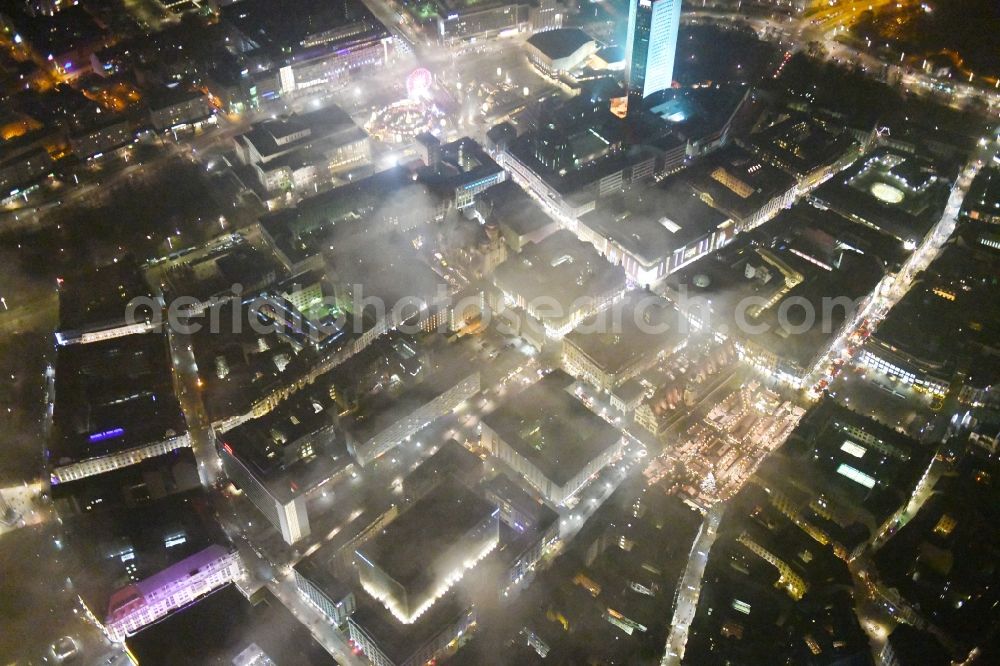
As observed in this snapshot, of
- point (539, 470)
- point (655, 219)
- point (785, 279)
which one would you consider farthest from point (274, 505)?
point (785, 279)

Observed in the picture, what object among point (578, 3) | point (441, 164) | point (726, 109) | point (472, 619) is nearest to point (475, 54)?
point (578, 3)

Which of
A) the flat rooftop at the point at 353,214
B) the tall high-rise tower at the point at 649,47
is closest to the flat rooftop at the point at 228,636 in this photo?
the flat rooftop at the point at 353,214

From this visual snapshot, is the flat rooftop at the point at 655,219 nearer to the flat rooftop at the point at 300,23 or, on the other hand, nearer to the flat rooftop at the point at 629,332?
the flat rooftop at the point at 629,332

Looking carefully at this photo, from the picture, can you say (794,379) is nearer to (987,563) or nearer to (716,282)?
(716,282)

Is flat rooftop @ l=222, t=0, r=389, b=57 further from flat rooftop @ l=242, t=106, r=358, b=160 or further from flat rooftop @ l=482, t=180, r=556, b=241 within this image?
flat rooftop @ l=482, t=180, r=556, b=241

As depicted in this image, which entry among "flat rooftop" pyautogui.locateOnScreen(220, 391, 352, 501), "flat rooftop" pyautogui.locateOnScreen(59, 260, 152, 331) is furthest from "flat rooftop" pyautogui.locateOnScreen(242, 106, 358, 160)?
"flat rooftop" pyautogui.locateOnScreen(220, 391, 352, 501)

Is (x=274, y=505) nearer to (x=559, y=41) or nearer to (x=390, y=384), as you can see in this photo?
(x=390, y=384)
